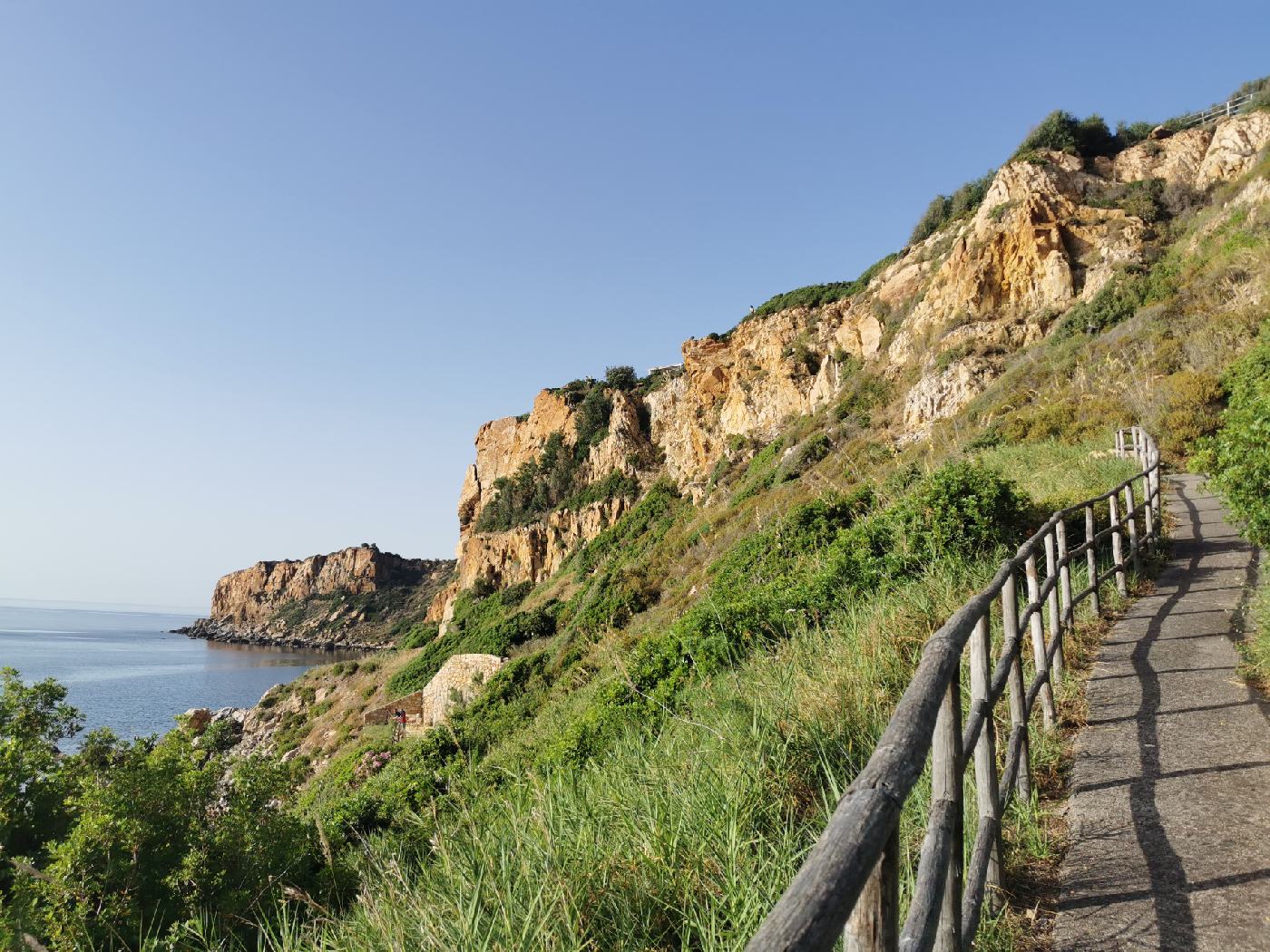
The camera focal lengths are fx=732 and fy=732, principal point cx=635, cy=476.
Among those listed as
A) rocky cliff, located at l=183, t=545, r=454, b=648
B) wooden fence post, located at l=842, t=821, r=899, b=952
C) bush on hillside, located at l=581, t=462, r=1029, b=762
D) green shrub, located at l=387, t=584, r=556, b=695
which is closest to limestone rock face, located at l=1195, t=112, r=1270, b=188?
bush on hillside, located at l=581, t=462, r=1029, b=762

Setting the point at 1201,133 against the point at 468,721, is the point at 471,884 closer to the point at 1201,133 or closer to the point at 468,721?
the point at 468,721

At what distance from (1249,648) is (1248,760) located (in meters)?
1.96

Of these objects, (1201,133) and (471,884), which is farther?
(1201,133)

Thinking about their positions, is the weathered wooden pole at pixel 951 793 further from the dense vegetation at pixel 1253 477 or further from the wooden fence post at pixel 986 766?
the dense vegetation at pixel 1253 477

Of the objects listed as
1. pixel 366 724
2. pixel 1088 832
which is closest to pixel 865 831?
Result: pixel 1088 832

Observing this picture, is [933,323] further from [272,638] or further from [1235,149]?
[272,638]

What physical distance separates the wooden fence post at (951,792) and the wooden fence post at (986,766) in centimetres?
53

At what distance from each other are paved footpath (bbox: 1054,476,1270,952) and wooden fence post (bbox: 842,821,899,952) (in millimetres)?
1653

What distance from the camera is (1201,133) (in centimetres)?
3131

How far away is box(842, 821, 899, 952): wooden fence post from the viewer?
1.31m

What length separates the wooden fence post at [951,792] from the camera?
7.02 feet

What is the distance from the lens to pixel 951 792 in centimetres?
217

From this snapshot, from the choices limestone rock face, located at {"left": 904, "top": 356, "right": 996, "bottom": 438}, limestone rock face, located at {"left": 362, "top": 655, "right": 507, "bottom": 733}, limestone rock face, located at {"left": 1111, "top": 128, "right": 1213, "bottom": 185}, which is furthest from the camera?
limestone rock face, located at {"left": 1111, "top": 128, "right": 1213, "bottom": 185}

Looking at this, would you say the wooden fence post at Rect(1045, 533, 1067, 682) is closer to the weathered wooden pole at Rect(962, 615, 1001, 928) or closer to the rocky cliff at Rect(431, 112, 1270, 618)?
the weathered wooden pole at Rect(962, 615, 1001, 928)
